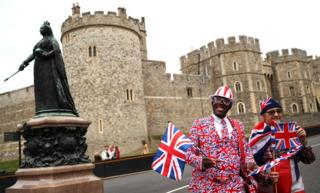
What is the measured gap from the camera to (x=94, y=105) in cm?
2230

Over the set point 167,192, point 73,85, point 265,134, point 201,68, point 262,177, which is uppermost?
point 201,68

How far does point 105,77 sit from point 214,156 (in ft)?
66.3

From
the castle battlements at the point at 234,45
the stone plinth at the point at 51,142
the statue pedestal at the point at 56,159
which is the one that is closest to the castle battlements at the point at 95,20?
the castle battlements at the point at 234,45

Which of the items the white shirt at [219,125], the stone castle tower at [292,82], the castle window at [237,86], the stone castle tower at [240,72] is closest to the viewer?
the white shirt at [219,125]

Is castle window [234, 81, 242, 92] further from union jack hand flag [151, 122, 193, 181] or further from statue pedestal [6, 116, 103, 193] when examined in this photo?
union jack hand flag [151, 122, 193, 181]

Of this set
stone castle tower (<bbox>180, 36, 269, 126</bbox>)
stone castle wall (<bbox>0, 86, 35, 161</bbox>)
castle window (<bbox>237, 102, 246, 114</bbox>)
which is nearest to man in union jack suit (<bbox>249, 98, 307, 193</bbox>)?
stone castle tower (<bbox>180, 36, 269, 126</bbox>)

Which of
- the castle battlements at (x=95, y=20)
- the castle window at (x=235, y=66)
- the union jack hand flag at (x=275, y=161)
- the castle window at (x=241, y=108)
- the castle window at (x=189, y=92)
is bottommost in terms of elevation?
the union jack hand flag at (x=275, y=161)

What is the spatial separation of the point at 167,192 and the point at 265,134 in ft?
15.2

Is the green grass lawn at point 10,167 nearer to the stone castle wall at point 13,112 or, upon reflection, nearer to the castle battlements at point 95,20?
the stone castle wall at point 13,112

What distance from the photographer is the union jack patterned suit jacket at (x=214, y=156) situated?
117 inches

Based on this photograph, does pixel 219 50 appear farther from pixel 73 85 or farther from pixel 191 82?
pixel 73 85

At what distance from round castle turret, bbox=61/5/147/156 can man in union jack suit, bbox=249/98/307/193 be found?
19.0 m

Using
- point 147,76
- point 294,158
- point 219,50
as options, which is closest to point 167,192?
point 294,158

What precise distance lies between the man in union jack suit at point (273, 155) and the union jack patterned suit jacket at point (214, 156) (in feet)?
1.36
